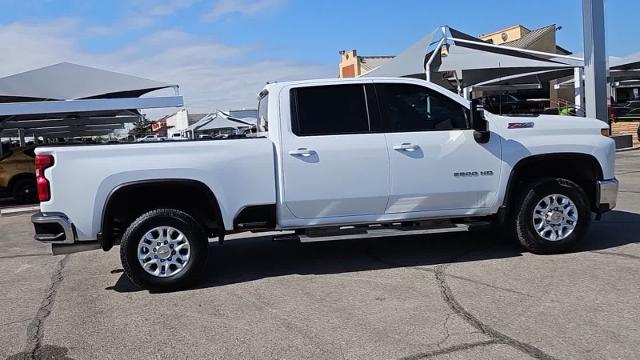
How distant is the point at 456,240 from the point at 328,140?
2603mm

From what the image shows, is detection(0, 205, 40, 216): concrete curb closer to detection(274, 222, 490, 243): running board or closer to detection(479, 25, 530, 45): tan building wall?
detection(274, 222, 490, 243): running board

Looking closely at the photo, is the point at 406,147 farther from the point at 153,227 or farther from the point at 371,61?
the point at 371,61

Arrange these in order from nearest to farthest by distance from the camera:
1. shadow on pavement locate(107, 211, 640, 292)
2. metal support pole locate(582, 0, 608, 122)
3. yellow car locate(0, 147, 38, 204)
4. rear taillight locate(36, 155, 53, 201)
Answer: rear taillight locate(36, 155, 53, 201) → shadow on pavement locate(107, 211, 640, 292) → metal support pole locate(582, 0, 608, 122) → yellow car locate(0, 147, 38, 204)

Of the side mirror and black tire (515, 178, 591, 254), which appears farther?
black tire (515, 178, 591, 254)

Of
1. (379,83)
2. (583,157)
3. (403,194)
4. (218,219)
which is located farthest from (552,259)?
(218,219)

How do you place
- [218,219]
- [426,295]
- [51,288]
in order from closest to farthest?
[426,295] → [218,219] → [51,288]

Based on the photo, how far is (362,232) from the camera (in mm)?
6246

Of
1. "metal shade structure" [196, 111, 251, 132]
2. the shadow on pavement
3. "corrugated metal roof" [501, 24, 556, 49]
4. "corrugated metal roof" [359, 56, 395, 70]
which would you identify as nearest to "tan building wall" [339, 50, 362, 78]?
"corrugated metal roof" [359, 56, 395, 70]

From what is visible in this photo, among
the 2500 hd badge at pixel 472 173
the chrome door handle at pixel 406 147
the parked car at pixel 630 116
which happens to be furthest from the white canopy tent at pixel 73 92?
the parked car at pixel 630 116

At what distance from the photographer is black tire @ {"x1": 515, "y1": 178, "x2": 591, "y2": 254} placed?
21.5 ft

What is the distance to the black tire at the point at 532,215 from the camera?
655 cm

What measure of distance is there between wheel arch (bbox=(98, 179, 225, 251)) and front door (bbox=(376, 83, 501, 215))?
1.88 meters

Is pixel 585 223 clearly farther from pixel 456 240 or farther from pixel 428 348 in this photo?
pixel 428 348

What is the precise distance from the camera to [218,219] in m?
5.99
